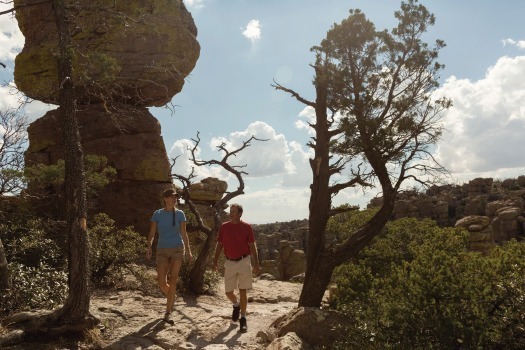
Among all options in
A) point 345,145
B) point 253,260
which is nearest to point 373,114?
point 345,145

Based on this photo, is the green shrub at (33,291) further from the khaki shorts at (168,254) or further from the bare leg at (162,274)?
the khaki shorts at (168,254)

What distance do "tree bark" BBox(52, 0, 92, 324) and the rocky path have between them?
2.63 ft

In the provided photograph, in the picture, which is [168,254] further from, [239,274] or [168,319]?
[239,274]

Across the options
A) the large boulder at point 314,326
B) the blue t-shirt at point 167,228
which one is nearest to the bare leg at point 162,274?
the blue t-shirt at point 167,228

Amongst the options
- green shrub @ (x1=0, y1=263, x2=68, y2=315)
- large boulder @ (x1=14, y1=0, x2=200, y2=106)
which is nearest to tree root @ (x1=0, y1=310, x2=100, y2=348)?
green shrub @ (x1=0, y1=263, x2=68, y2=315)

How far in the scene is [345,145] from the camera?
34.6ft

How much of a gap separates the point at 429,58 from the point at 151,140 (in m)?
13.6

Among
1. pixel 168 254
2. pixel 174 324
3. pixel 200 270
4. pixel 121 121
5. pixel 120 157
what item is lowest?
pixel 174 324

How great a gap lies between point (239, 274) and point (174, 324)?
5.14 ft

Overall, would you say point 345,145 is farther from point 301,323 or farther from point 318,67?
point 301,323

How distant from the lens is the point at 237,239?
8.26 meters

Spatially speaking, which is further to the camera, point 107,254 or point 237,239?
point 107,254

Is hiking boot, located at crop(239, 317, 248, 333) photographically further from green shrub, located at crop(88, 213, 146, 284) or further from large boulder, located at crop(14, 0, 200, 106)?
large boulder, located at crop(14, 0, 200, 106)

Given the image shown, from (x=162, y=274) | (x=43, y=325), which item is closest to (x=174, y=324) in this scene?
(x=162, y=274)
